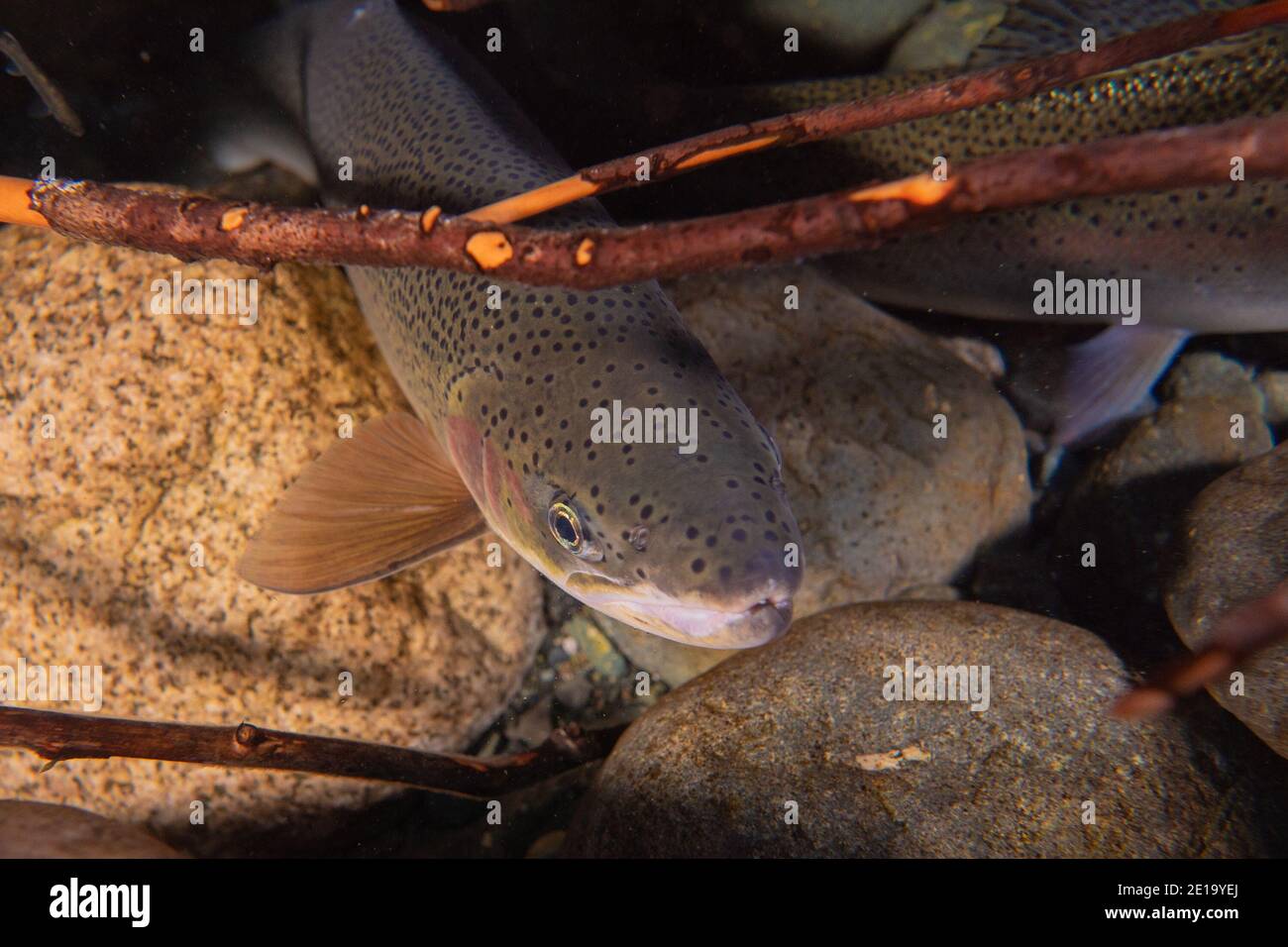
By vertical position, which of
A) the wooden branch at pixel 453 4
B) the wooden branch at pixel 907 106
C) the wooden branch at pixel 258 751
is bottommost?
the wooden branch at pixel 258 751

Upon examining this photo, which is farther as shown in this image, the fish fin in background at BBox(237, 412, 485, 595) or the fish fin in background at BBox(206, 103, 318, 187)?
the fish fin in background at BBox(206, 103, 318, 187)

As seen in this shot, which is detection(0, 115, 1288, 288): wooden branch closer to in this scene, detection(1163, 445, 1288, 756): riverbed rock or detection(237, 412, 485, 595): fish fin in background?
detection(237, 412, 485, 595): fish fin in background

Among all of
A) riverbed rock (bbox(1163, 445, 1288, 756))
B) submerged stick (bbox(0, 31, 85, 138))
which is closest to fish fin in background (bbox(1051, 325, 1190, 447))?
riverbed rock (bbox(1163, 445, 1288, 756))

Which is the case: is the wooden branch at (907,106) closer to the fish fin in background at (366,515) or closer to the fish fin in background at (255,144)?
the fish fin in background at (366,515)

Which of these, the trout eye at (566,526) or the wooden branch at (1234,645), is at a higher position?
the trout eye at (566,526)

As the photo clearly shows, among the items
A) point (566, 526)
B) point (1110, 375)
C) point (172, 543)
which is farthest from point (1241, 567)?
point (172, 543)

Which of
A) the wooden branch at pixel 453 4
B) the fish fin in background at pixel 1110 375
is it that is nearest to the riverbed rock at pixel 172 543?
the wooden branch at pixel 453 4
